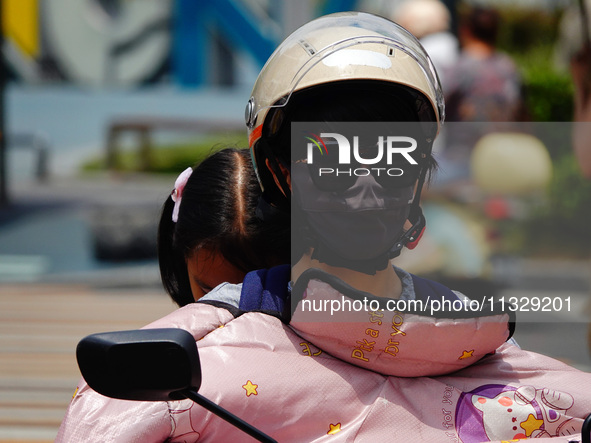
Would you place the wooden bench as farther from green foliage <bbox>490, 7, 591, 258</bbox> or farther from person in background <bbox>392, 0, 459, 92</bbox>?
person in background <bbox>392, 0, 459, 92</bbox>

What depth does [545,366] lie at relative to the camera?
1.86 meters

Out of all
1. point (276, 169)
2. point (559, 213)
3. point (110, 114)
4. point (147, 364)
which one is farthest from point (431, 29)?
point (110, 114)

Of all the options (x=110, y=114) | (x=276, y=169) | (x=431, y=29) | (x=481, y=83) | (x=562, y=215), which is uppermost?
(x=276, y=169)

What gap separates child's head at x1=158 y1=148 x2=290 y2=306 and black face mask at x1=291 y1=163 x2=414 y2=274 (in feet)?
2.16

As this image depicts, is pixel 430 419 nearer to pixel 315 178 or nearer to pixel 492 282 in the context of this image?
pixel 315 178

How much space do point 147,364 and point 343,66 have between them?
75cm

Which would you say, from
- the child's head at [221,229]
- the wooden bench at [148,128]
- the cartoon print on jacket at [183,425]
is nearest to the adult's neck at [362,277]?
the cartoon print on jacket at [183,425]

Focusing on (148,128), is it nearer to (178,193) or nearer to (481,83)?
(481,83)

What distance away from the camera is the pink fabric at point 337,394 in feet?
5.26

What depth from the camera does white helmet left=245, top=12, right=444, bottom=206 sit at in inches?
71.6

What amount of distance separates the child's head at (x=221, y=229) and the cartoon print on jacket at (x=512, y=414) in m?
0.91

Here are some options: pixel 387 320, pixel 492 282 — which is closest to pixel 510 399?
pixel 387 320

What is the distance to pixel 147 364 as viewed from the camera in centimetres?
140

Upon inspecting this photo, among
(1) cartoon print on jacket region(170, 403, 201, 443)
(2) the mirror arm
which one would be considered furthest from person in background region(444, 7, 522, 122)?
(2) the mirror arm
